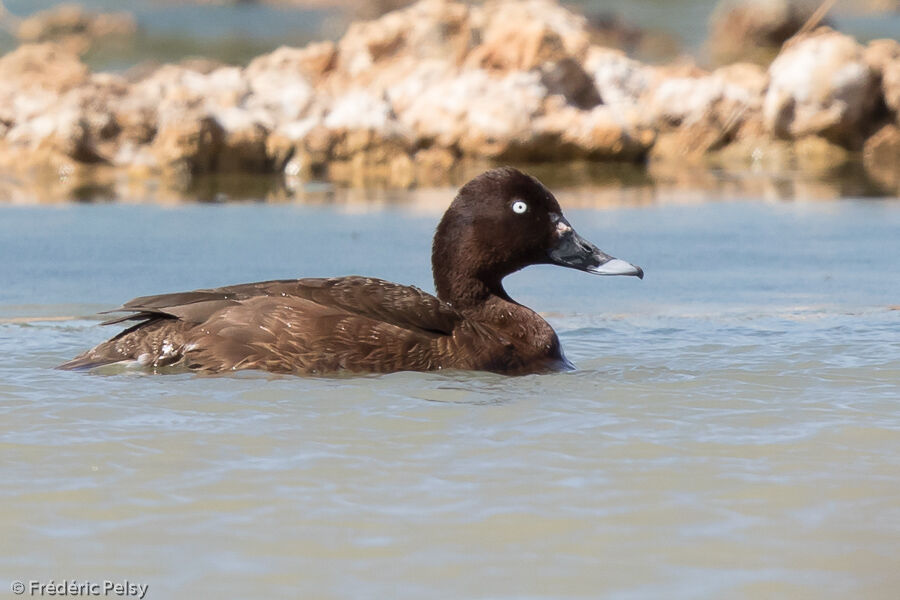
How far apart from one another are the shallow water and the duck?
13 centimetres

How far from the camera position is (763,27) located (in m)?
21.7

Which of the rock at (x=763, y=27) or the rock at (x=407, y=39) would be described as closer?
the rock at (x=407, y=39)

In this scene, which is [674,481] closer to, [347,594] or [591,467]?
[591,467]

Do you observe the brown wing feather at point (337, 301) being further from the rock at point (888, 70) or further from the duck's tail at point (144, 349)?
the rock at point (888, 70)

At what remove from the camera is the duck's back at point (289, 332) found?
5605 mm

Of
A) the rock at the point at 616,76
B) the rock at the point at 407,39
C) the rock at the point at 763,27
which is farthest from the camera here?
the rock at the point at 763,27

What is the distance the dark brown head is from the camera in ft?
20.9

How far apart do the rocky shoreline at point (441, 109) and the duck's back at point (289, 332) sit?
916 cm

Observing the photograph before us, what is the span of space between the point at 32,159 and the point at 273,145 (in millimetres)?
2882

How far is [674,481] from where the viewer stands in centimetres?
398

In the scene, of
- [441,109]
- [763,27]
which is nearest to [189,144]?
[441,109]

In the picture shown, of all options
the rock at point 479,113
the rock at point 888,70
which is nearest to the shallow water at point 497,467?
the rock at point 479,113

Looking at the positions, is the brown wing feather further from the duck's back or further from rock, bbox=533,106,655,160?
rock, bbox=533,106,655,160

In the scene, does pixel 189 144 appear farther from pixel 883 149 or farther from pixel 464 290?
pixel 464 290
